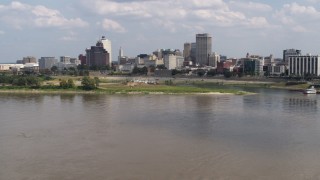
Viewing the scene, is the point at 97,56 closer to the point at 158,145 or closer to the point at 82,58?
the point at 82,58

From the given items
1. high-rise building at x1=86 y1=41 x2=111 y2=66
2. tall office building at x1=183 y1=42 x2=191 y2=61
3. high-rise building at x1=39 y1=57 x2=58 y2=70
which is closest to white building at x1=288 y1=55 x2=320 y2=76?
high-rise building at x1=86 y1=41 x2=111 y2=66

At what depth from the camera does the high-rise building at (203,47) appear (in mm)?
91812

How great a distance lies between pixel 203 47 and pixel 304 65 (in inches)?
1669

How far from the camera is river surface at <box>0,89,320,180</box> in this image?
738 centimetres

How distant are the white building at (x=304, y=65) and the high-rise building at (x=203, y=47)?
3916cm

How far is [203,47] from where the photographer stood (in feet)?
304

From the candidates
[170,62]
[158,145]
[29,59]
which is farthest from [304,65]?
[29,59]

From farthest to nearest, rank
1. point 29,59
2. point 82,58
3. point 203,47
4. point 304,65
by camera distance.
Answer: point 29,59, point 82,58, point 203,47, point 304,65

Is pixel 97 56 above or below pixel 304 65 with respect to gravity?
above

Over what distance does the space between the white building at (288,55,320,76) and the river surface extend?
1466 inches

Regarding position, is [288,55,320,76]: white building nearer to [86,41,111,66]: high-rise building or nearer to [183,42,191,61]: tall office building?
[86,41,111,66]: high-rise building

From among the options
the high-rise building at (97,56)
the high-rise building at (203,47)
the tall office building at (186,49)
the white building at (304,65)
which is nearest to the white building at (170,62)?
the high-rise building at (203,47)

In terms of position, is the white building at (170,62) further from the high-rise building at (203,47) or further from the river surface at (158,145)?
the river surface at (158,145)

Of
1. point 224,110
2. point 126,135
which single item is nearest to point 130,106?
point 224,110
